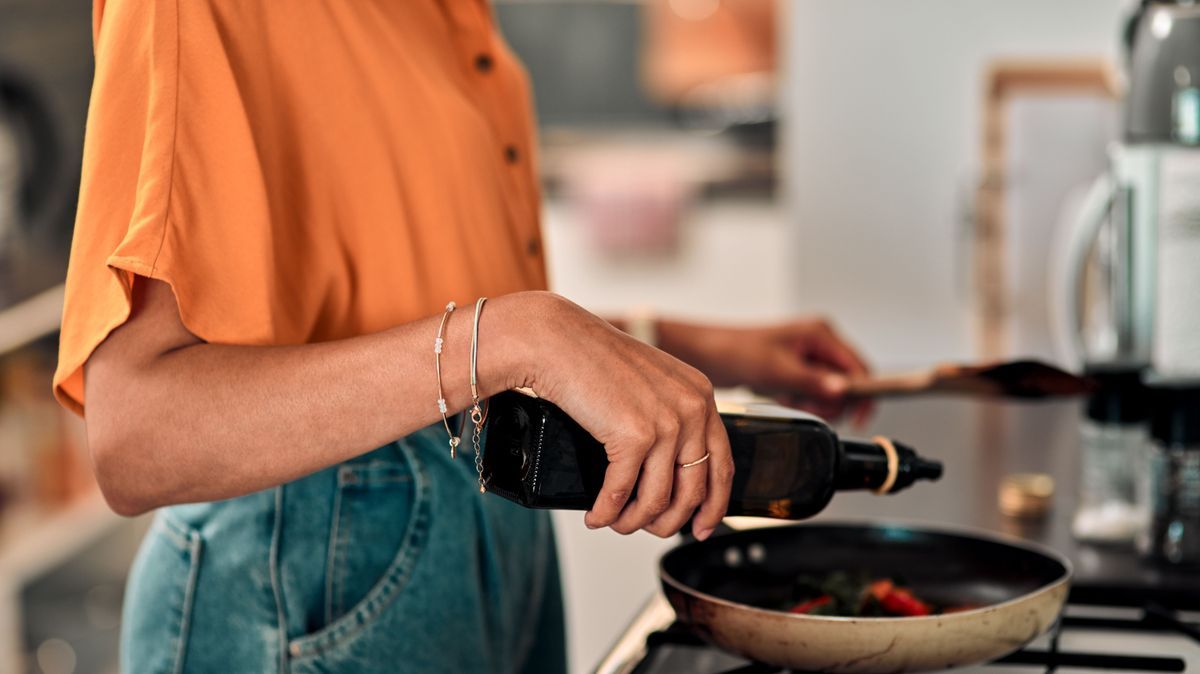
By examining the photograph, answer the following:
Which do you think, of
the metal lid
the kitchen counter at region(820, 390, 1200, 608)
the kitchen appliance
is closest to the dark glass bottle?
the kitchen counter at region(820, 390, 1200, 608)

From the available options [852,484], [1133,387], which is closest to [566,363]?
[852,484]

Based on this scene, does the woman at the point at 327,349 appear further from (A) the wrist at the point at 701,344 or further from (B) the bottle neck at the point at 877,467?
(A) the wrist at the point at 701,344

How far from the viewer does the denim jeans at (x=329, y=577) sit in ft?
2.82

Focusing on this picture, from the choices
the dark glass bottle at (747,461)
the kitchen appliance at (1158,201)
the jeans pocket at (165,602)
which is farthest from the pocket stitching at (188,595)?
the kitchen appliance at (1158,201)

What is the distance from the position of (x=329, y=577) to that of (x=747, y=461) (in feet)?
1.02

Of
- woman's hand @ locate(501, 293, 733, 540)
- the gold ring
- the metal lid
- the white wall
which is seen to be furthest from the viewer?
the white wall

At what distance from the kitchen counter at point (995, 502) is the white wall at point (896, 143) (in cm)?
103

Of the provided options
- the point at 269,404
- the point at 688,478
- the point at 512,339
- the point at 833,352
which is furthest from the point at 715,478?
the point at 833,352

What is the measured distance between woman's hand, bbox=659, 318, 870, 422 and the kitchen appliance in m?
0.23

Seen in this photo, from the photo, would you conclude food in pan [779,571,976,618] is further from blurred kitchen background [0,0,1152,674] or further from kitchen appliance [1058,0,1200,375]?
blurred kitchen background [0,0,1152,674]

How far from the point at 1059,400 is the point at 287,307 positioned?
1.13 meters

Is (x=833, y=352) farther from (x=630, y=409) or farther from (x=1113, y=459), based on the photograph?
(x=630, y=409)

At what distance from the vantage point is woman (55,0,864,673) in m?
0.68

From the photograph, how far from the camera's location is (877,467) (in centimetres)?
75
